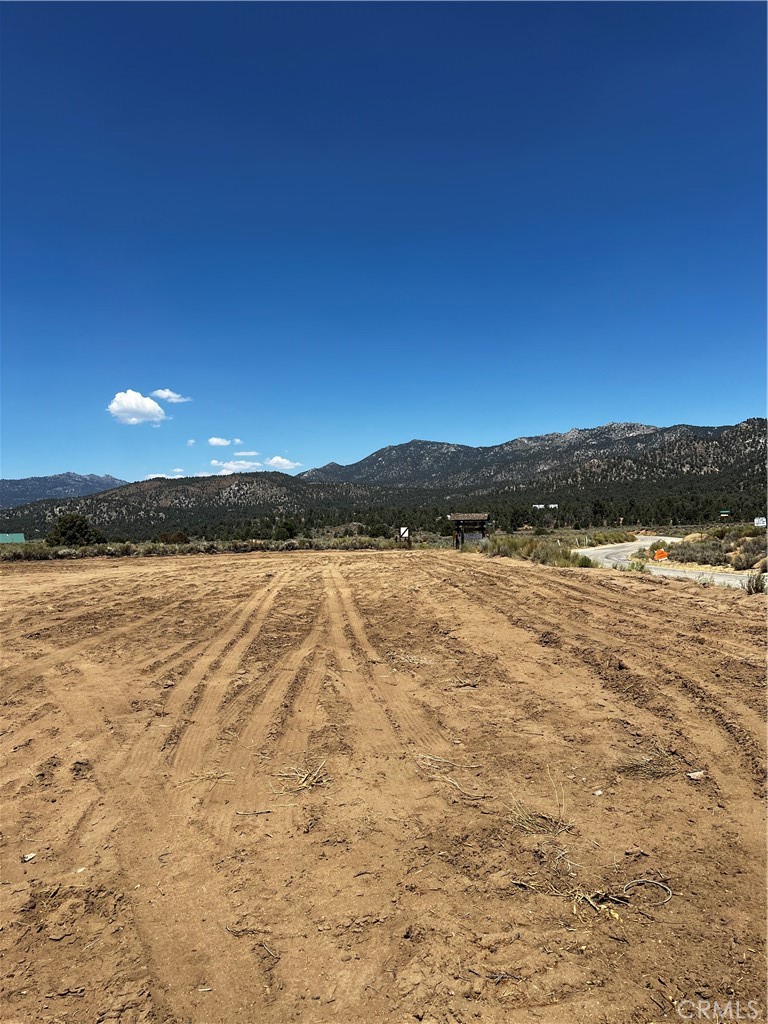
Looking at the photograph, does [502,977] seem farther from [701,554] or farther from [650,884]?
[701,554]

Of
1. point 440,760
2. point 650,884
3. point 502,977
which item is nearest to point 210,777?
point 440,760

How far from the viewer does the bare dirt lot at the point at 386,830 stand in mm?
2604

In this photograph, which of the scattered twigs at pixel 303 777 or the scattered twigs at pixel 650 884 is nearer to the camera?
the scattered twigs at pixel 650 884

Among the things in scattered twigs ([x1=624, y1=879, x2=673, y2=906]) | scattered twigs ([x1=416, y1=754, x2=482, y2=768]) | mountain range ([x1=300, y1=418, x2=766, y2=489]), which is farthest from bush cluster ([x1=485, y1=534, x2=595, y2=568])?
mountain range ([x1=300, y1=418, x2=766, y2=489])

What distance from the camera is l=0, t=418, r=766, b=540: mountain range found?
223 ft

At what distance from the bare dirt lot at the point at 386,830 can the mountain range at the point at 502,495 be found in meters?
45.0

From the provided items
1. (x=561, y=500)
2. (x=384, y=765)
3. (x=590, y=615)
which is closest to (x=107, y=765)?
(x=384, y=765)

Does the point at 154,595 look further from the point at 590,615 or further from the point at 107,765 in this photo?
the point at 590,615

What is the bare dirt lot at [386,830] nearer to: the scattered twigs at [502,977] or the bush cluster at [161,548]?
the scattered twigs at [502,977]

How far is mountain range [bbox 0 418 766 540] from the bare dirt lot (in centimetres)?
4500

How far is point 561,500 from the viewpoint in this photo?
3745 inches

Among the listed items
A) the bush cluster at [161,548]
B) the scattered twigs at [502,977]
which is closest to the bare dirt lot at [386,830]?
the scattered twigs at [502,977]

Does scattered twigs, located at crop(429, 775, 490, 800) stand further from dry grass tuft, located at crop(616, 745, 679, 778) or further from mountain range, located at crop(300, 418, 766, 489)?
mountain range, located at crop(300, 418, 766, 489)

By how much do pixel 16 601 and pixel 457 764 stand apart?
11.4m
